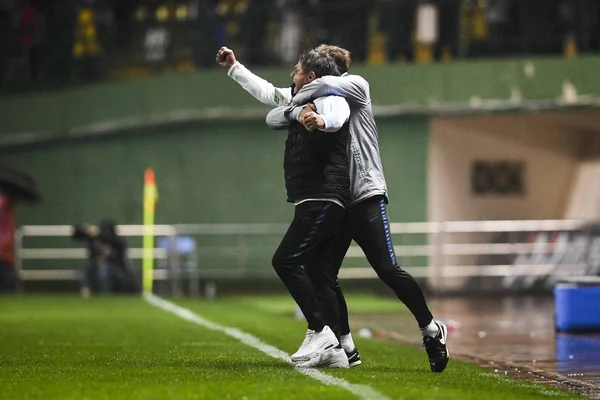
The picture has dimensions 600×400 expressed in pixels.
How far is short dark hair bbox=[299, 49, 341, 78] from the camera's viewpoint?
9.15 m

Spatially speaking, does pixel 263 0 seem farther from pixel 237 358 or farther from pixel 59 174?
pixel 237 358

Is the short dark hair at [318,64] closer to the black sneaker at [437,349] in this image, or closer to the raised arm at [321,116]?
the raised arm at [321,116]

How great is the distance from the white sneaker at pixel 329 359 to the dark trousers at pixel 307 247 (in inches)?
6.5

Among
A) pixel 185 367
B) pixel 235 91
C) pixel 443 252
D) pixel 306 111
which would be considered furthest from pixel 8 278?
pixel 306 111

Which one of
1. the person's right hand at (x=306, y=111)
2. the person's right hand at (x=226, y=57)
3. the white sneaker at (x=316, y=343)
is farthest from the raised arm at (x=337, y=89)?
the white sneaker at (x=316, y=343)

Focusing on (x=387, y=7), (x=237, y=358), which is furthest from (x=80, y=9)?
(x=237, y=358)

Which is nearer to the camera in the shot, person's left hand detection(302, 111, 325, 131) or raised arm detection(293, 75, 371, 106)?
person's left hand detection(302, 111, 325, 131)

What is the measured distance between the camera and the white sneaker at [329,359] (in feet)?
29.9

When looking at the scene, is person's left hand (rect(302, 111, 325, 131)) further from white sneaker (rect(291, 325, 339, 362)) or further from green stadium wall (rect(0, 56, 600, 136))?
green stadium wall (rect(0, 56, 600, 136))

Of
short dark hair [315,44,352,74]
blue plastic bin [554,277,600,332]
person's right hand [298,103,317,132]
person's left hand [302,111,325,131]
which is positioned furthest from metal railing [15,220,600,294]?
person's left hand [302,111,325,131]

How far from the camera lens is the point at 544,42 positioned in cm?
2448

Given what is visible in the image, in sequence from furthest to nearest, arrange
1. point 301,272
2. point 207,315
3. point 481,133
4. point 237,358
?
point 481,133
point 207,315
point 237,358
point 301,272

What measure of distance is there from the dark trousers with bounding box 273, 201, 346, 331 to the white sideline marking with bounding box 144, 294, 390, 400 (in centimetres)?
44

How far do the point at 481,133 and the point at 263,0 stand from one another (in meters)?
4.78
